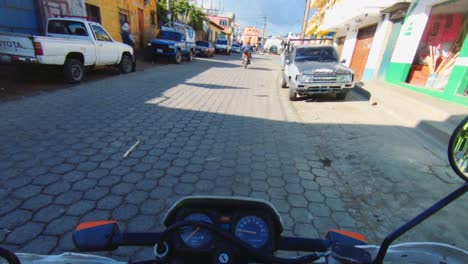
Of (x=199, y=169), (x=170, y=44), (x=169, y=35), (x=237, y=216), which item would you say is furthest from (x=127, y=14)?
(x=237, y=216)

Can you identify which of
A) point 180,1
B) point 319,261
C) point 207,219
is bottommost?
point 319,261

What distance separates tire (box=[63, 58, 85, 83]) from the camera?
7.16 meters

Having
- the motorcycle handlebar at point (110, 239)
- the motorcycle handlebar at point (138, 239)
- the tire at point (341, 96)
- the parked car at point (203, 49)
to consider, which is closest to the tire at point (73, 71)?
the motorcycle handlebar at point (110, 239)

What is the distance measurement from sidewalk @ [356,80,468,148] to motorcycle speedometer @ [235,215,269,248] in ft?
16.3

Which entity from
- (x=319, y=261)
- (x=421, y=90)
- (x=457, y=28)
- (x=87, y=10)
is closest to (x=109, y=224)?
(x=319, y=261)

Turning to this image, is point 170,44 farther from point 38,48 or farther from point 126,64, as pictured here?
point 38,48

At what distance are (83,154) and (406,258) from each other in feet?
12.6

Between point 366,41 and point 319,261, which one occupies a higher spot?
point 366,41

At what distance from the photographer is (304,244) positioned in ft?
Answer: 4.50

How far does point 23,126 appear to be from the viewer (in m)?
4.25

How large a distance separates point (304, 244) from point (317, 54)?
26.9ft

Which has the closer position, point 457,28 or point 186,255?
point 186,255

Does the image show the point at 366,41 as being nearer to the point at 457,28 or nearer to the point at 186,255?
the point at 457,28

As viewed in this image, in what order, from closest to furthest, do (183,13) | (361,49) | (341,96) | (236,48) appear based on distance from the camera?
(341,96), (361,49), (183,13), (236,48)
